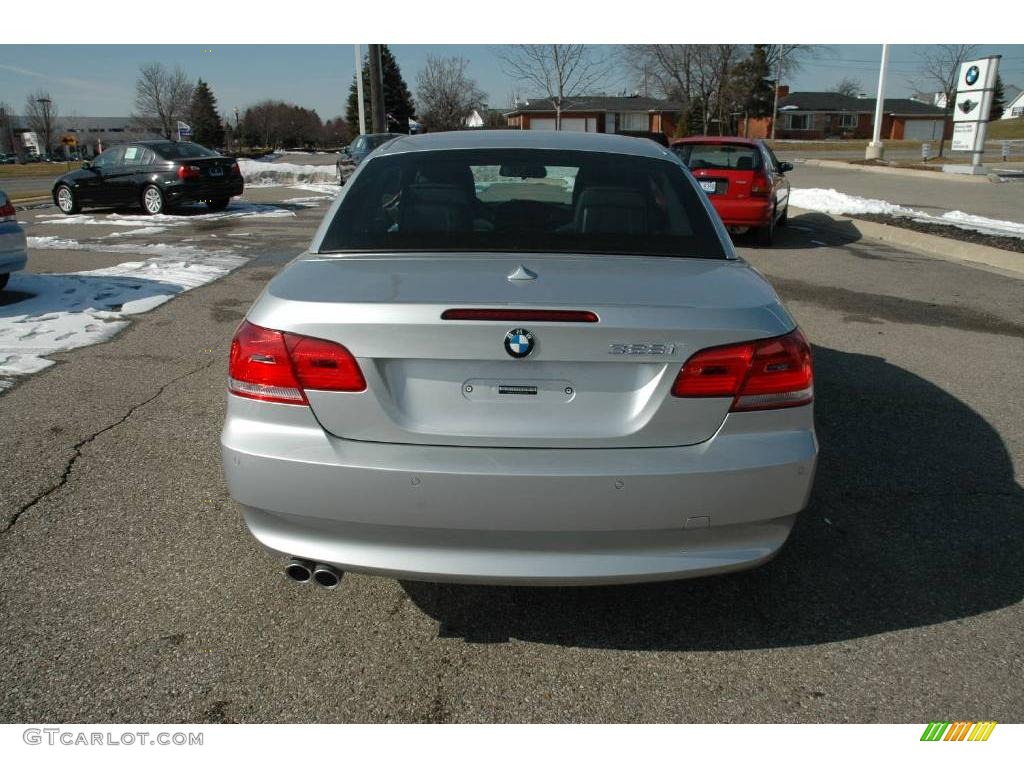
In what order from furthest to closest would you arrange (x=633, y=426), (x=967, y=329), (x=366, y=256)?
(x=967, y=329) → (x=366, y=256) → (x=633, y=426)

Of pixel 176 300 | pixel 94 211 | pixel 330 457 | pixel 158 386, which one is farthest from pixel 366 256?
pixel 94 211

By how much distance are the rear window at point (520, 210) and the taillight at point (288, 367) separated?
2.26 ft

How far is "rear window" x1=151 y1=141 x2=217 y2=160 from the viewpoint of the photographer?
695 inches

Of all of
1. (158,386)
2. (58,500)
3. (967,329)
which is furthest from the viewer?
(967,329)

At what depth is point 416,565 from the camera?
7.87 ft

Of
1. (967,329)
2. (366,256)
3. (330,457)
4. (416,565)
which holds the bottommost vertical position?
(967,329)

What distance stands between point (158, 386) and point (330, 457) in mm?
3700

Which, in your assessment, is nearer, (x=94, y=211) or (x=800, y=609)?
(x=800, y=609)

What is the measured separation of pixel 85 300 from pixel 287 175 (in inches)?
917

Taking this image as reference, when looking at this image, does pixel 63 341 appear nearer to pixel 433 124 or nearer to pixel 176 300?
pixel 176 300

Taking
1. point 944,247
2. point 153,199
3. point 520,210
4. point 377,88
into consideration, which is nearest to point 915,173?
point 944,247

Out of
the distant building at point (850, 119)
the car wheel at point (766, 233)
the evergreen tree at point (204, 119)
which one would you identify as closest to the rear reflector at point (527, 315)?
the car wheel at point (766, 233)

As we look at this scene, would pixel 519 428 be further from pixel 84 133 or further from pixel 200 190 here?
pixel 84 133

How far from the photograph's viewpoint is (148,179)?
695 inches
